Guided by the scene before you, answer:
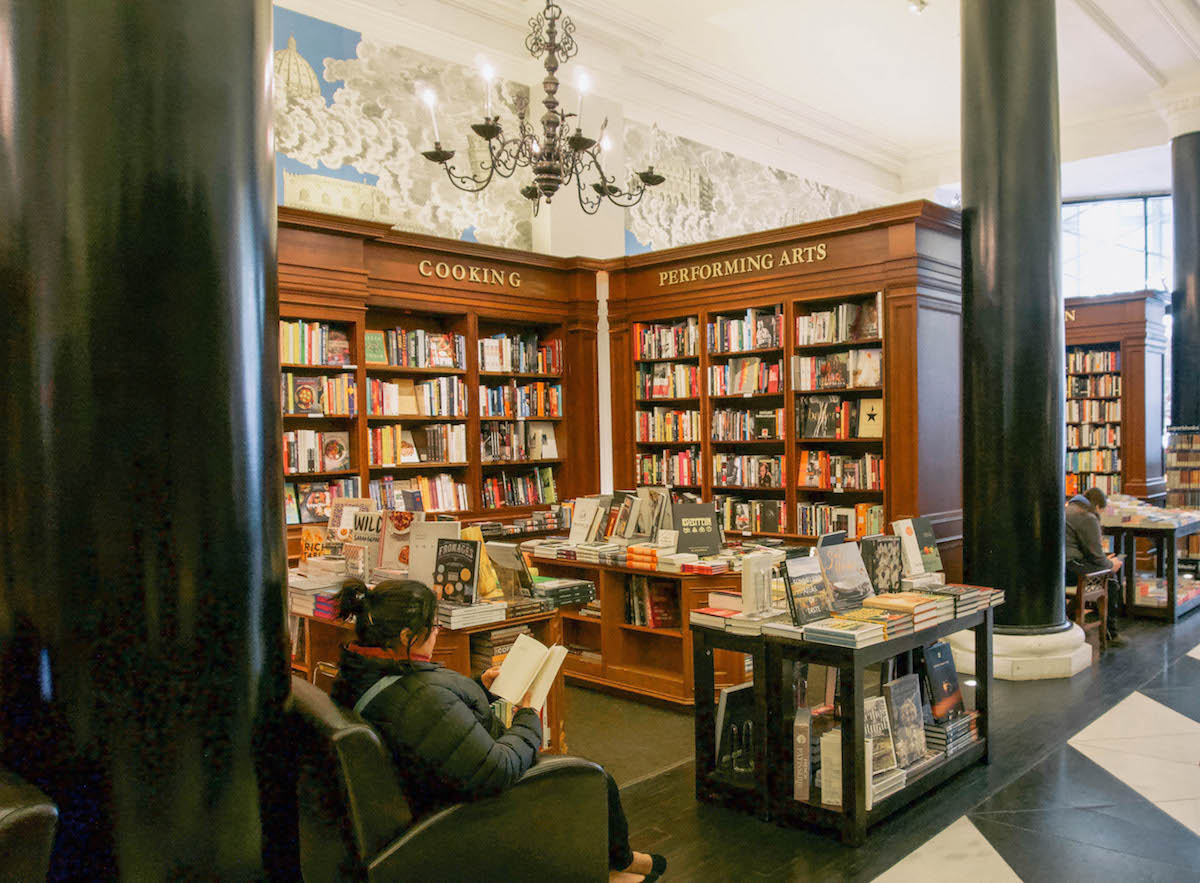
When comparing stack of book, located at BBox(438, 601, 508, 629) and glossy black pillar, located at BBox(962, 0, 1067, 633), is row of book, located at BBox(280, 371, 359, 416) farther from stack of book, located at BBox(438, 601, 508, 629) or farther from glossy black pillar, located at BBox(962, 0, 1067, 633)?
glossy black pillar, located at BBox(962, 0, 1067, 633)

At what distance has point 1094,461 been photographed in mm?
10383

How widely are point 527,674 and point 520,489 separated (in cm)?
499

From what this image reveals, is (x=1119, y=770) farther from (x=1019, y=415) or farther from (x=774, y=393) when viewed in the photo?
(x=774, y=393)

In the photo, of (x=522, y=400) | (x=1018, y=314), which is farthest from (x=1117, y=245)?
(x=522, y=400)

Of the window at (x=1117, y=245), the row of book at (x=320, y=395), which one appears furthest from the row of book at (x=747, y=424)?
the window at (x=1117, y=245)

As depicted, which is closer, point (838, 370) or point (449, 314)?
point (838, 370)

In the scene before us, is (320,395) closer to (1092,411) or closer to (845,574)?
(845,574)

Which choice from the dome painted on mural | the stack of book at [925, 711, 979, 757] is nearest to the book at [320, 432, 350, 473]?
the dome painted on mural

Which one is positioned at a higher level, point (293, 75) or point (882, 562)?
point (293, 75)

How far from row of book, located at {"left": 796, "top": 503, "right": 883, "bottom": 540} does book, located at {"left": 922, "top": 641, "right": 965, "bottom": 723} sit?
2364mm

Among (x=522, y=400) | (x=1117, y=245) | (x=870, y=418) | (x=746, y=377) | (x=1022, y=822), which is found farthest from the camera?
(x=1117, y=245)

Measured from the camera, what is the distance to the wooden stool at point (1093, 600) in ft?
20.3

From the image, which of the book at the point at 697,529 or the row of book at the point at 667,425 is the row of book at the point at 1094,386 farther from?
the book at the point at 697,529

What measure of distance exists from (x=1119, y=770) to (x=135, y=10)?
4.62 m
